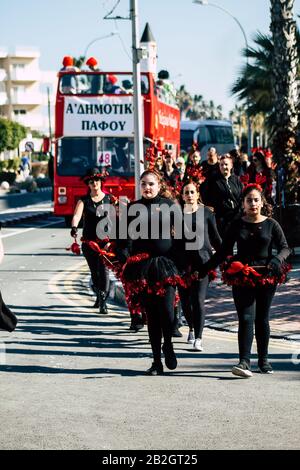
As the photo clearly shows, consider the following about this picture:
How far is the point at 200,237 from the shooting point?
9.88 meters

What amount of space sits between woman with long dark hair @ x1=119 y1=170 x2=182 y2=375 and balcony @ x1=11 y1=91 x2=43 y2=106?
351 feet

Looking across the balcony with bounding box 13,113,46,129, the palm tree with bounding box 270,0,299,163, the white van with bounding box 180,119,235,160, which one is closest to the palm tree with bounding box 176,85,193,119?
the balcony with bounding box 13,113,46,129

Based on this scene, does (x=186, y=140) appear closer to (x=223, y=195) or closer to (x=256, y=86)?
(x=256, y=86)

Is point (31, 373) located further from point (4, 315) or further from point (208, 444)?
point (208, 444)

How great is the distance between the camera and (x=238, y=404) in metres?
→ 7.48

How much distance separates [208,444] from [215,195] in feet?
25.5

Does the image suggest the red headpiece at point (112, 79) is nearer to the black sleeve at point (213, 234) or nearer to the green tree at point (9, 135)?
the black sleeve at point (213, 234)

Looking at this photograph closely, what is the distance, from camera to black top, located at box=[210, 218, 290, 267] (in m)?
8.67

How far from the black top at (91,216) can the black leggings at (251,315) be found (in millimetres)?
4000

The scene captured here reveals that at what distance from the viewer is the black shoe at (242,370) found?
846cm

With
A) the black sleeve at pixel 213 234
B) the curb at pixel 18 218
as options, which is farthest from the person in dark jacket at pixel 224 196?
the curb at pixel 18 218

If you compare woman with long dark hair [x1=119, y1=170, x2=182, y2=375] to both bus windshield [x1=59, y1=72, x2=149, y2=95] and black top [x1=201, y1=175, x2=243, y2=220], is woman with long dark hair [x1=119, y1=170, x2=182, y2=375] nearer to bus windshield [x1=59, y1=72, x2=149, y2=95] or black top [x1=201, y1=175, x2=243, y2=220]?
black top [x1=201, y1=175, x2=243, y2=220]

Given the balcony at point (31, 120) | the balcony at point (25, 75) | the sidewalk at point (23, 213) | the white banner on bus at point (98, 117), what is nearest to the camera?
the white banner on bus at point (98, 117)
